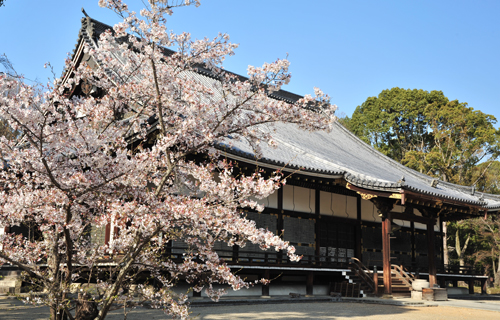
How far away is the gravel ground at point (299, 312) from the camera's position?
866 cm

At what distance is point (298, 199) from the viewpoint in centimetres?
1503

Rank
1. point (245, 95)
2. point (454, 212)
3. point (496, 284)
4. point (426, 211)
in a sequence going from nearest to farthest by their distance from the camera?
point (245, 95), point (426, 211), point (454, 212), point (496, 284)

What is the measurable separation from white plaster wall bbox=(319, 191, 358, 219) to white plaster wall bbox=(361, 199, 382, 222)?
16.2 inches

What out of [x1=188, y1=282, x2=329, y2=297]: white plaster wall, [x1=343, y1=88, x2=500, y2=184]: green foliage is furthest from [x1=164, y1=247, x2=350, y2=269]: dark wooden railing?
[x1=343, y1=88, x2=500, y2=184]: green foliage

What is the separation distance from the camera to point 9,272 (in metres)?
13.0

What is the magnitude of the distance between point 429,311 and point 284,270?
4289mm

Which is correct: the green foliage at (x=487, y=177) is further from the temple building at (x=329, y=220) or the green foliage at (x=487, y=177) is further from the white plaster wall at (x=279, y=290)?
the white plaster wall at (x=279, y=290)

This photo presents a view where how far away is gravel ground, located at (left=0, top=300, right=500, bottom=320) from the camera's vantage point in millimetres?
8656

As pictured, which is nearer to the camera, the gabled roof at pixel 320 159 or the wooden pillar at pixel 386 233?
the gabled roof at pixel 320 159

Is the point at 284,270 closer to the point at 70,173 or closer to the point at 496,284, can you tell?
the point at 70,173

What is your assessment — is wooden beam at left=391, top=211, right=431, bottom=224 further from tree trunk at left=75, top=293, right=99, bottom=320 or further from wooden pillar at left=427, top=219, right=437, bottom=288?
tree trunk at left=75, top=293, right=99, bottom=320

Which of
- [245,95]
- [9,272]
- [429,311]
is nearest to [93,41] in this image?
[9,272]

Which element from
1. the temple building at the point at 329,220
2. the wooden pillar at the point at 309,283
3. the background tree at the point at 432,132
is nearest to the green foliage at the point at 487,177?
the background tree at the point at 432,132

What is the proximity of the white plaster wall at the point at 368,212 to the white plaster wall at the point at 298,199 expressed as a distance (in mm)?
2708
